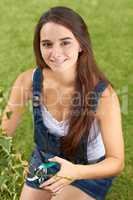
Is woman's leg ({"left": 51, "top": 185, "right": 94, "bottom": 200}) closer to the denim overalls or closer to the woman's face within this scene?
the denim overalls

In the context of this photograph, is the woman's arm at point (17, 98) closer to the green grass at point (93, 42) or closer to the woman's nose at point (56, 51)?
the woman's nose at point (56, 51)

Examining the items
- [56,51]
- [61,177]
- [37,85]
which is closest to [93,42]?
[37,85]

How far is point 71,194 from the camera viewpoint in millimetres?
3623

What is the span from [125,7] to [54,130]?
4012 millimetres

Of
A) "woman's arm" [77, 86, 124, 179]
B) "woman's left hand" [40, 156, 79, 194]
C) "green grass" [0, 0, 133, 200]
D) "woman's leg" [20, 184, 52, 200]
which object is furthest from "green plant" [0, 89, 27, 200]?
"green grass" [0, 0, 133, 200]

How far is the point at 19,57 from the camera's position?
6.36 metres

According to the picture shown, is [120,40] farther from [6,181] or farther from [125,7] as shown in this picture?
[6,181]

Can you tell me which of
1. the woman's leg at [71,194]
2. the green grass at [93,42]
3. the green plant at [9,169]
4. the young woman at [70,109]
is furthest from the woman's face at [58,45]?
the green grass at [93,42]

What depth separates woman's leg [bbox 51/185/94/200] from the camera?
3609mm

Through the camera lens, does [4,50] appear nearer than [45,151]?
No

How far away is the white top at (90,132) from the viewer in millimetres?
3590

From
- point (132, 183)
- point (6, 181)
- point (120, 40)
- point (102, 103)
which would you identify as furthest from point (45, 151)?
point (120, 40)

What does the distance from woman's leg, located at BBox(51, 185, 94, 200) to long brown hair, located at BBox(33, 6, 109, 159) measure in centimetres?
23

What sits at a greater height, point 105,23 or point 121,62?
point 105,23
